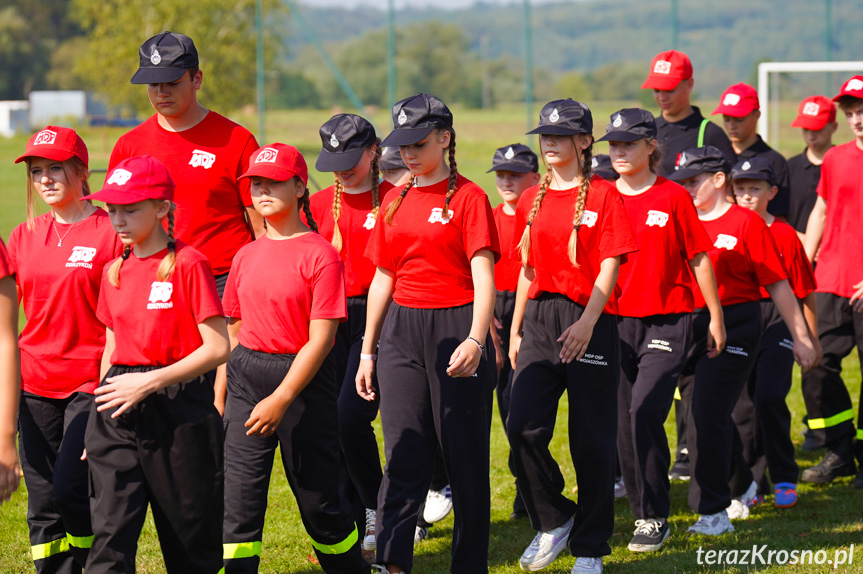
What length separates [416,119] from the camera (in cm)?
449

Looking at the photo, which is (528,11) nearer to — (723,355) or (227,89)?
(227,89)

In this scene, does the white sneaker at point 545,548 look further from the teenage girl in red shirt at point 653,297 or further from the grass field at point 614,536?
the teenage girl in red shirt at point 653,297

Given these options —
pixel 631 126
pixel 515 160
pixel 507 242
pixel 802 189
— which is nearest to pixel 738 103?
pixel 802 189

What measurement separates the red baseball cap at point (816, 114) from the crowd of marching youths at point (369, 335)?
1353 mm

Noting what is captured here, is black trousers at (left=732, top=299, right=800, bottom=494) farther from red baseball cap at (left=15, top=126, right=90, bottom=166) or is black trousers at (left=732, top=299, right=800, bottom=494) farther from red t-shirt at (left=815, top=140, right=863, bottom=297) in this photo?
red baseball cap at (left=15, top=126, right=90, bottom=166)

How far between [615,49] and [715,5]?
23552 millimetres

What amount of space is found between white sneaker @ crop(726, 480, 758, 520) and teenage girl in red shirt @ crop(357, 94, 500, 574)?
212cm

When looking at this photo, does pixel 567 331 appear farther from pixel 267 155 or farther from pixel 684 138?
pixel 684 138

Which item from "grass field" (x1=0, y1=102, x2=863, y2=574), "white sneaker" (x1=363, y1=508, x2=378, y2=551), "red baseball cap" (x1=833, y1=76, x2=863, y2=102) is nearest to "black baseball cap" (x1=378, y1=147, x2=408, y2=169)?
"white sneaker" (x1=363, y1=508, x2=378, y2=551)

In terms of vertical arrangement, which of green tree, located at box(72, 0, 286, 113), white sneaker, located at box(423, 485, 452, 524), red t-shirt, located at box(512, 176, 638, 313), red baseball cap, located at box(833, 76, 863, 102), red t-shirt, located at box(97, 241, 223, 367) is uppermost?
green tree, located at box(72, 0, 286, 113)

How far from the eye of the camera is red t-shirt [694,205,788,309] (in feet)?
18.8

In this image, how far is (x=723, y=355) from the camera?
5.64 metres

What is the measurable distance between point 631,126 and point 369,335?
1756mm

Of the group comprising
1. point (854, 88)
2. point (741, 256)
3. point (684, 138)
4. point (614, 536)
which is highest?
point (854, 88)
